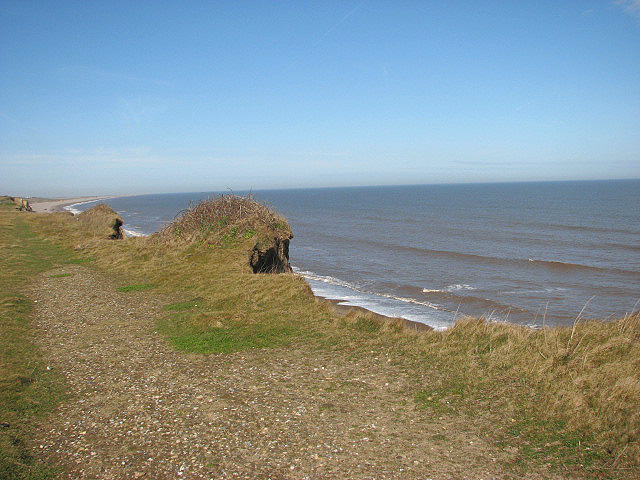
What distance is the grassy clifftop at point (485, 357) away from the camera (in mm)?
6344

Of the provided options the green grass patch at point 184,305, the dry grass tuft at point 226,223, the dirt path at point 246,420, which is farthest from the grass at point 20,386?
the dry grass tuft at point 226,223

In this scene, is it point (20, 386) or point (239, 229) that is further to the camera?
point (239, 229)

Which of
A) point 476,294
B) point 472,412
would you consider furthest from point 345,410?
point 476,294

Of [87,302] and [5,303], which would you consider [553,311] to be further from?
[5,303]

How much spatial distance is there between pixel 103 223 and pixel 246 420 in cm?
3118

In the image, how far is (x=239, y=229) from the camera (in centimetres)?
2245

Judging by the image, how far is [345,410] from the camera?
7477 mm

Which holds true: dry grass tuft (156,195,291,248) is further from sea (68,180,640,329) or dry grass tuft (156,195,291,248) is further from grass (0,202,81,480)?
grass (0,202,81,480)

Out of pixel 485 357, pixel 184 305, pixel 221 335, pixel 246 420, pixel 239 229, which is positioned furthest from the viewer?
pixel 239 229

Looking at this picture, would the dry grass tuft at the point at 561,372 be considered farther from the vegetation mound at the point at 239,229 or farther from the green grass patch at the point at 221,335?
the vegetation mound at the point at 239,229

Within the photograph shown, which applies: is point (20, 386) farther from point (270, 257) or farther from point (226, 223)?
point (226, 223)

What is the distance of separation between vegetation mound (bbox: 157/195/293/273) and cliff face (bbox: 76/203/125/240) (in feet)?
29.2

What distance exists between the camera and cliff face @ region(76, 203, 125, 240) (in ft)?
104

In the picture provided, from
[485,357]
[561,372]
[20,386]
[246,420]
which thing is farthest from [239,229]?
[561,372]
